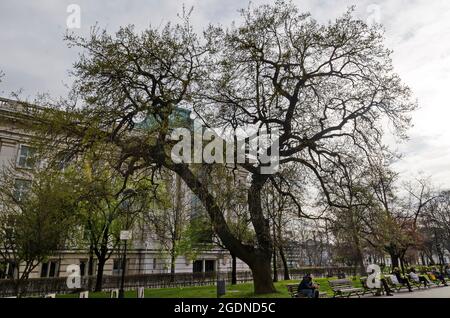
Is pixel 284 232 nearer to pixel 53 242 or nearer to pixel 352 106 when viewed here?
pixel 352 106

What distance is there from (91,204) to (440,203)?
60.2m

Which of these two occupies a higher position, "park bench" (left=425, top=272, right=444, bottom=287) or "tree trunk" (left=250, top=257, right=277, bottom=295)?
"tree trunk" (left=250, top=257, right=277, bottom=295)

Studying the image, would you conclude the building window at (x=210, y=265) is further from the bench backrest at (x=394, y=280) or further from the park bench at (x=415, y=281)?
the bench backrest at (x=394, y=280)

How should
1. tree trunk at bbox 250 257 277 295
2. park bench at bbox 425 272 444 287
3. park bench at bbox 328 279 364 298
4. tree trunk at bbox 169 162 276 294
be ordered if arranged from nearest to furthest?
tree trunk at bbox 169 162 276 294
tree trunk at bbox 250 257 277 295
park bench at bbox 328 279 364 298
park bench at bbox 425 272 444 287

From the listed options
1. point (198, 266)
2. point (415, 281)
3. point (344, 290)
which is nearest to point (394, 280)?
point (415, 281)

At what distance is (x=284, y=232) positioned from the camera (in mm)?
29906

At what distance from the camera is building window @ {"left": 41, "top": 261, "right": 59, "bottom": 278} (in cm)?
3347

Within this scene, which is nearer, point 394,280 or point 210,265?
point 394,280

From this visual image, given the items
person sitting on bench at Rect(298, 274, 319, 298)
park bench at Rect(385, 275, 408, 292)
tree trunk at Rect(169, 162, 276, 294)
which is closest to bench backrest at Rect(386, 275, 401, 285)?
park bench at Rect(385, 275, 408, 292)

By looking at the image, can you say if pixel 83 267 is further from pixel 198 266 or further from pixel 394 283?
pixel 394 283

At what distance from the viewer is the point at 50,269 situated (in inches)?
1339

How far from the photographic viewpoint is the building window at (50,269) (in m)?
33.5

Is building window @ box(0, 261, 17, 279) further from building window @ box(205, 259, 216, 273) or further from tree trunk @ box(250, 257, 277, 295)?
building window @ box(205, 259, 216, 273)

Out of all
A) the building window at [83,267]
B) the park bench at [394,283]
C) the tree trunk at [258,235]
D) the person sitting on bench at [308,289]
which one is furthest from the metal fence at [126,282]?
→ the park bench at [394,283]
